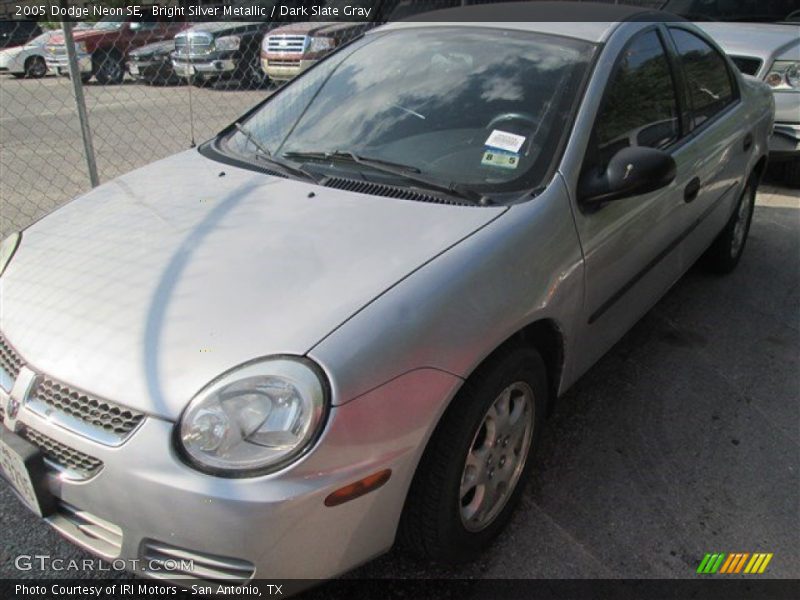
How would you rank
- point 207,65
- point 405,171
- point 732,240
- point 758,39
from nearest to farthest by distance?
point 405,171
point 732,240
point 758,39
point 207,65

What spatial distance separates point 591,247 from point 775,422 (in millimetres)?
1313

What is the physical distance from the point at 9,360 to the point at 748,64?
6.37m

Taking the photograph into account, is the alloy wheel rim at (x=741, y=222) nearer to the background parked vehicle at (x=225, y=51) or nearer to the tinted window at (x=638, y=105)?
the tinted window at (x=638, y=105)

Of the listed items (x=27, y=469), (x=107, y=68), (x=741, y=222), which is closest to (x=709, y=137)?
(x=741, y=222)

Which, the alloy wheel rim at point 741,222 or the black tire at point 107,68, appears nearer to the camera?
the alloy wheel rim at point 741,222

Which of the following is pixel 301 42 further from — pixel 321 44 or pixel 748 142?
pixel 748 142

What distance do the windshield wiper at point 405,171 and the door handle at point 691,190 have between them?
1329mm

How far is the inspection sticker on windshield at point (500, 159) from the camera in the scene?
7.84 ft

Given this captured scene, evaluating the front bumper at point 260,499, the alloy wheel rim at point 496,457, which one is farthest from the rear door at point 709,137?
the front bumper at point 260,499

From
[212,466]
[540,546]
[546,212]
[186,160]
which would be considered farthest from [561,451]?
[186,160]

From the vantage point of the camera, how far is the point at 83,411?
171cm

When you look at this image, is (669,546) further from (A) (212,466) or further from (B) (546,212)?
(A) (212,466)

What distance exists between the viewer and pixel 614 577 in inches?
84.9

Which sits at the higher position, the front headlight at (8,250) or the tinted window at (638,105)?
the tinted window at (638,105)
